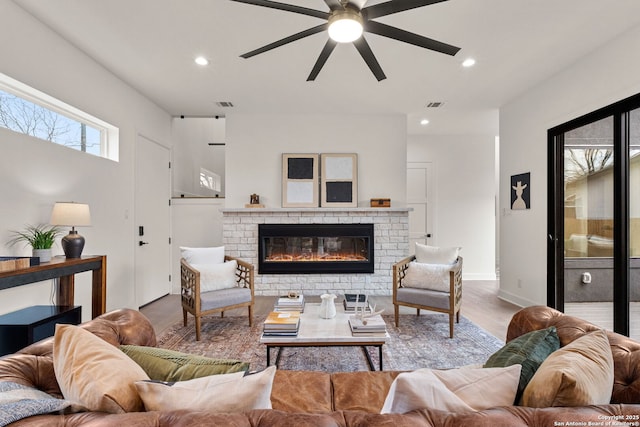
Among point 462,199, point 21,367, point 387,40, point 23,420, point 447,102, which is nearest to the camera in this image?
point 23,420

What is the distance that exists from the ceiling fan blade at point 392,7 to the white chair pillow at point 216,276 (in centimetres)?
273

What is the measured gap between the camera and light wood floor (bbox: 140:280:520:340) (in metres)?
3.53

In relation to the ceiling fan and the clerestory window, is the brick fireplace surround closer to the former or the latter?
the clerestory window

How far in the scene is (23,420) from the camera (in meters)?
0.69

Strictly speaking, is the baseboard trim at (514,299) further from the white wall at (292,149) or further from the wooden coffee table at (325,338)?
the wooden coffee table at (325,338)

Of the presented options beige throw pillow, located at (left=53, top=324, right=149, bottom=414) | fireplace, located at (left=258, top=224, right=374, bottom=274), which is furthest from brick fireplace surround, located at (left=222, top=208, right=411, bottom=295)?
beige throw pillow, located at (left=53, top=324, right=149, bottom=414)

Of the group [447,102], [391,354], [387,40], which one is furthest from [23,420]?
[447,102]

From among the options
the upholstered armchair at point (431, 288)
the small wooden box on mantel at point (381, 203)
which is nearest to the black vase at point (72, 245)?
the upholstered armchair at point (431, 288)

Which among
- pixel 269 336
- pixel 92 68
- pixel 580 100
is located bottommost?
pixel 269 336

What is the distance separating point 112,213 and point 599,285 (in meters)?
5.29

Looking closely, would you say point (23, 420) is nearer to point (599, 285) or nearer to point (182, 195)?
point (599, 285)

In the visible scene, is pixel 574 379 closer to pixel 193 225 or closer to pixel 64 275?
pixel 64 275

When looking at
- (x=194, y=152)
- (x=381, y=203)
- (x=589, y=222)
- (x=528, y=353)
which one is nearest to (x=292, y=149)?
(x=381, y=203)

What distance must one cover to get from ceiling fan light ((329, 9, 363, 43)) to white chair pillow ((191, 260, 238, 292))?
254 cm
